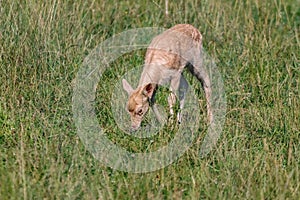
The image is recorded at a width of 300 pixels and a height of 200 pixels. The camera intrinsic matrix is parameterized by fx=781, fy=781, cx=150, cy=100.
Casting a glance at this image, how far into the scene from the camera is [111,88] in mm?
7031

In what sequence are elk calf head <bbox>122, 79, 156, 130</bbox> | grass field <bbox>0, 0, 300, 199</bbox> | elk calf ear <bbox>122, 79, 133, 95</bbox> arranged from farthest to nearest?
elk calf ear <bbox>122, 79, 133, 95</bbox>, elk calf head <bbox>122, 79, 156, 130</bbox>, grass field <bbox>0, 0, 300, 199</bbox>

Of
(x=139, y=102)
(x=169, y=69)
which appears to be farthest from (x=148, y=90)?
(x=169, y=69)

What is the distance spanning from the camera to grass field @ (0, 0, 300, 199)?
5.05 metres

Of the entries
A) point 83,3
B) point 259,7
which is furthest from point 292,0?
point 83,3

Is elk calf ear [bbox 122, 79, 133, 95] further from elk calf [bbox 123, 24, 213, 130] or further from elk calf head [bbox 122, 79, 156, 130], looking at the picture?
elk calf head [bbox 122, 79, 156, 130]

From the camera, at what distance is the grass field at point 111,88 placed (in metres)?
5.05

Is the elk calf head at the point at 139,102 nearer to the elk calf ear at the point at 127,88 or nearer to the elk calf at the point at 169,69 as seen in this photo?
the elk calf at the point at 169,69

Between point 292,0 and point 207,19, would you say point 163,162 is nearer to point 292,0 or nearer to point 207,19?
point 207,19

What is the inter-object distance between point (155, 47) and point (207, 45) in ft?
5.52

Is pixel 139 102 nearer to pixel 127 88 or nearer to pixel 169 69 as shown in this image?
pixel 127 88

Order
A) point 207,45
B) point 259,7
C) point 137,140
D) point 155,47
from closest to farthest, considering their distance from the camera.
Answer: point 137,140
point 155,47
point 207,45
point 259,7

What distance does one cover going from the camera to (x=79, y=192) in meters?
4.90

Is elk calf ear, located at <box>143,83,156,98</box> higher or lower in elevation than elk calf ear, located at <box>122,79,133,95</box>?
higher

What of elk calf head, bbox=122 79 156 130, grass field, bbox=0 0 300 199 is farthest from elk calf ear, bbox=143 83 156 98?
grass field, bbox=0 0 300 199
